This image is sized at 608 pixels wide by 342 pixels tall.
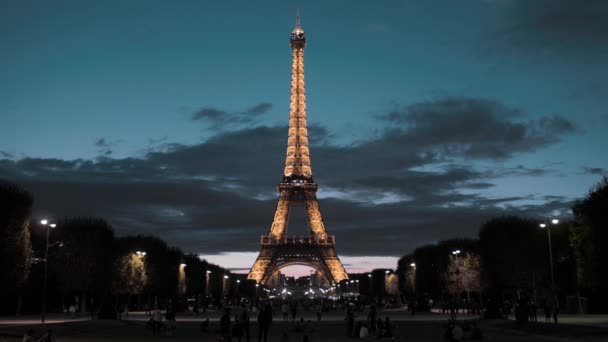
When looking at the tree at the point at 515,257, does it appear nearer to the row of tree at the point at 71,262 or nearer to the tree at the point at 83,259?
the row of tree at the point at 71,262

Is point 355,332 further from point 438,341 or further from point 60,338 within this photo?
point 60,338

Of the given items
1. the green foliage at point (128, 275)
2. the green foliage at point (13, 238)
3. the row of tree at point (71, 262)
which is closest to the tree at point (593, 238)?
the row of tree at point (71, 262)

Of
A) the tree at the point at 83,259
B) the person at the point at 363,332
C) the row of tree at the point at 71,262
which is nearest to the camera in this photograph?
the person at the point at 363,332

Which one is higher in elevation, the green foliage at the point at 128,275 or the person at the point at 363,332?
the green foliage at the point at 128,275

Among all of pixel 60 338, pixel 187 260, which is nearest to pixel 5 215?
pixel 60 338

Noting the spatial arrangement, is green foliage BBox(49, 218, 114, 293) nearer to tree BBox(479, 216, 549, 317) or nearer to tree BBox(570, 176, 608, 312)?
tree BBox(479, 216, 549, 317)

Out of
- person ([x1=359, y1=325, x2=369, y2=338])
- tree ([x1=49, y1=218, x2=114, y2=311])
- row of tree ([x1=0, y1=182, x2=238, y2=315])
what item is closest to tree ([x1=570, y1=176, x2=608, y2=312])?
person ([x1=359, y1=325, x2=369, y2=338])

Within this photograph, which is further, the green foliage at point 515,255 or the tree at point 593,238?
the green foliage at point 515,255
